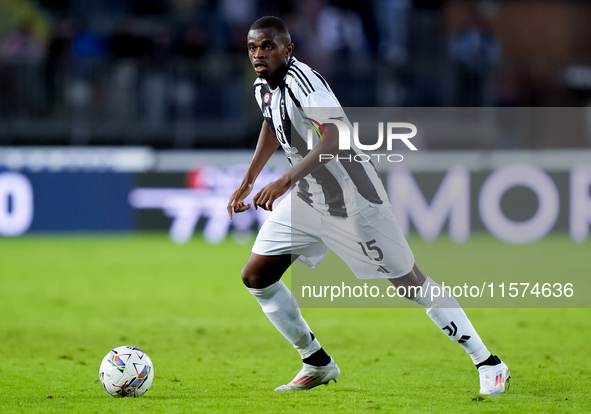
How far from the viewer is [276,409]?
5023mm

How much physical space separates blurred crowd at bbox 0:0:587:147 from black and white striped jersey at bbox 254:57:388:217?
9930mm

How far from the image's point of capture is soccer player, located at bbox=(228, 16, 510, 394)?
5.18m

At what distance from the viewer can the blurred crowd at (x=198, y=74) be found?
15305 millimetres

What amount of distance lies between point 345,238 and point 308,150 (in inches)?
21.6

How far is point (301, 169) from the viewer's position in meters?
5.00

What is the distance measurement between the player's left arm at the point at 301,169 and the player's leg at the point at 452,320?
865 mm

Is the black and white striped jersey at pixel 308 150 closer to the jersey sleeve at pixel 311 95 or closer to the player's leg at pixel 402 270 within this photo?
the jersey sleeve at pixel 311 95

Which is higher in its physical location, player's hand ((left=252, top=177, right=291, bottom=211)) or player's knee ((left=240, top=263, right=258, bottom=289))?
player's hand ((left=252, top=177, right=291, bottom=211))

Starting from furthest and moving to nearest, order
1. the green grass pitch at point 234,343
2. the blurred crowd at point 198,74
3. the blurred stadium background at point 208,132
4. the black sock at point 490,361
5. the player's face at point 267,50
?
the blurred crowd at point 198,74, the blurred stadium background at point 208,132, the black sock at point 490,361, the green grass pitch at point 234,343, the player's face at point 267,50

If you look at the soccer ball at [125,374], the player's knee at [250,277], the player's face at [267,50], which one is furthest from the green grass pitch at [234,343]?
the player's face at [267,50]

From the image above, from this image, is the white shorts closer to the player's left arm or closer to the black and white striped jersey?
the black and white striped jersey

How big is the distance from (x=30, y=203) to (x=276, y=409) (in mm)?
11159

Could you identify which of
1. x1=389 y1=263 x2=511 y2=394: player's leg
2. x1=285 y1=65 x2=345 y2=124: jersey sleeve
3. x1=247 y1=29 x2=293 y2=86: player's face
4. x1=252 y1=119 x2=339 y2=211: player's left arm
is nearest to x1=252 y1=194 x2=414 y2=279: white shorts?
x1=389 y1=263 x2=511 y2=394: player's leg

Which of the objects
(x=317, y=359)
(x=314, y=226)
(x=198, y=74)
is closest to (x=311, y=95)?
(x=314, y=226)
